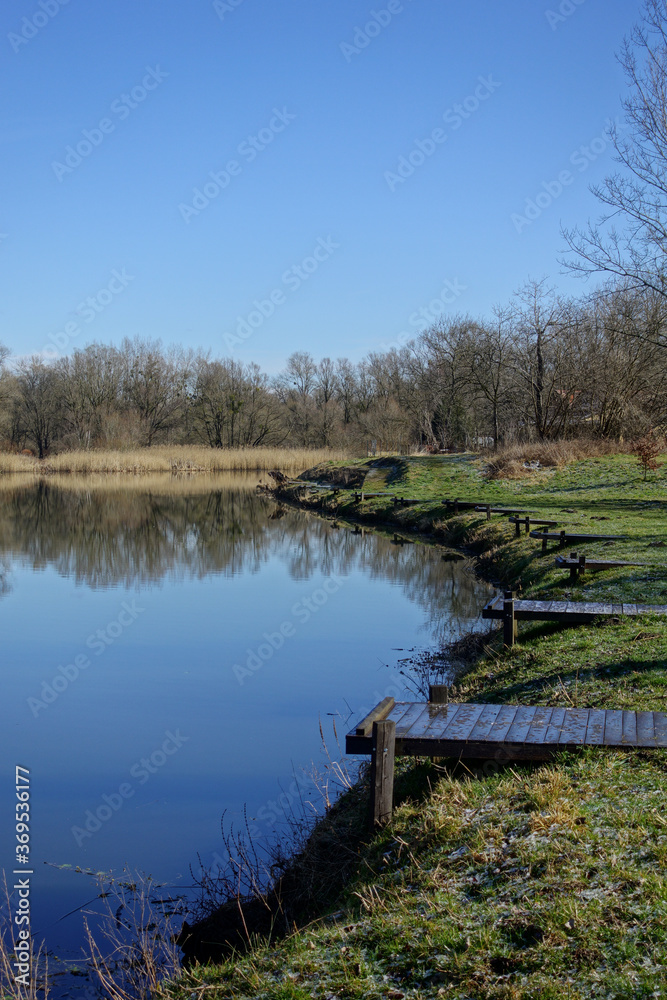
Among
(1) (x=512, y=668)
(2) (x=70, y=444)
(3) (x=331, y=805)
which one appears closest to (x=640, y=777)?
(3) (x=331, y=805)

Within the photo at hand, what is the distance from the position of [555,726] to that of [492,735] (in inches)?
18.4

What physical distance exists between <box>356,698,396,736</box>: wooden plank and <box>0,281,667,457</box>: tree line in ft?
72.8

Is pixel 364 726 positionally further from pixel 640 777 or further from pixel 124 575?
pixel 124 575

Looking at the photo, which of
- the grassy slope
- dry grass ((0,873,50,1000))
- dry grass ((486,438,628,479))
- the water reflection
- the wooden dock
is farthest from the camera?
dry grass ((486,438,628,479))

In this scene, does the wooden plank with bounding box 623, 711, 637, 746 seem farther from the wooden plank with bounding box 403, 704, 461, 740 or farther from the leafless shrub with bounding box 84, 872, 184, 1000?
the leafless shrub with bounding box 84, 872, 184, 1000

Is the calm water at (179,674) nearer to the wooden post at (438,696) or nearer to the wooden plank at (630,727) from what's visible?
the wooden post at (438,696)

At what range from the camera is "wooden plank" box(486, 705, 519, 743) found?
5361 mm

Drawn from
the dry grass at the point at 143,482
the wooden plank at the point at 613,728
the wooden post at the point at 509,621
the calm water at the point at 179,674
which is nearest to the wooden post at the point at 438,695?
the wooden plank at the point at 613,728

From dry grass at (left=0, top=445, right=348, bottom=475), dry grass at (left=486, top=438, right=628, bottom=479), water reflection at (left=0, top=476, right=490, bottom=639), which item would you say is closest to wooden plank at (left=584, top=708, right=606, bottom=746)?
water reflection at (left=0, top=476, right=490, bottom=639)

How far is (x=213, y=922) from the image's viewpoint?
5.39m

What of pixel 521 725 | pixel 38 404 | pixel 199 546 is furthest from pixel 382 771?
pixel 38 404

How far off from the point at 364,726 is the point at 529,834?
1271 millimetres

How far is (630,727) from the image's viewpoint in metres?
5.41

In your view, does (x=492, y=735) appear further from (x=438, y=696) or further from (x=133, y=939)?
(x=133, y=939)
